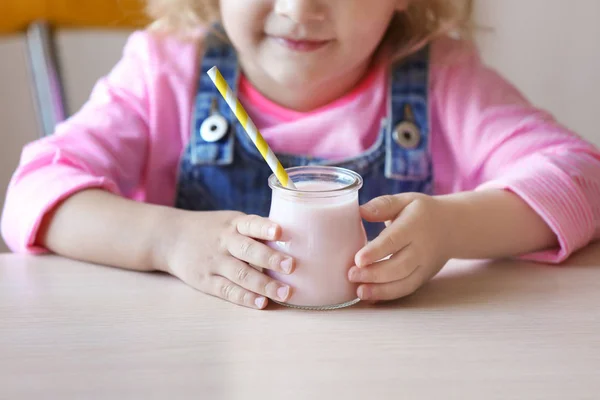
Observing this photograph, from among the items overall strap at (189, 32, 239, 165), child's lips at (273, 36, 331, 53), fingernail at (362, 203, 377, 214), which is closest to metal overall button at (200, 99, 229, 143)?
overall strap at (189, 32, 239, 165)

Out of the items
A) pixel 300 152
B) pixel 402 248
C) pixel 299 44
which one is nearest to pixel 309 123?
pixel 300 152

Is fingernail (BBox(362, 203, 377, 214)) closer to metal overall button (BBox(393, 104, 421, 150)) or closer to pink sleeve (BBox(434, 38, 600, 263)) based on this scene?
pink sleeve (BBox(434, 38, 600, 263))

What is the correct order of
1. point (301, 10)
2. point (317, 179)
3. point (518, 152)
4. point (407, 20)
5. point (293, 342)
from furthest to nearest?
point (407, 20), point (518, 152), point (301, 10), point (317, 179), point (293, 342)

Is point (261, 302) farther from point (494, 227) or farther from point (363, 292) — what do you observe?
point (494, 227)

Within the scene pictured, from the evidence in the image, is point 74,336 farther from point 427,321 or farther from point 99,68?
point 99,68

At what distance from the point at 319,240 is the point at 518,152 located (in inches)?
16.2

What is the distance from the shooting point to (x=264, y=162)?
3.22 feet

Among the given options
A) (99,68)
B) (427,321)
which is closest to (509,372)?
(427,321)

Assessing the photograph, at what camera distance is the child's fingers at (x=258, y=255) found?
2.00ft

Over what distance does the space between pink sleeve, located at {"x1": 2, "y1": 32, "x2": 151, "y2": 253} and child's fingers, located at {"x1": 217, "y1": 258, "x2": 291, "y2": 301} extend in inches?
9.0

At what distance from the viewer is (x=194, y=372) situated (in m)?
0.52

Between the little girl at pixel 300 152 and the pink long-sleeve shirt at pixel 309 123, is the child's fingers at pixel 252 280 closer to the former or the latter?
the little girl at pixel 300 152

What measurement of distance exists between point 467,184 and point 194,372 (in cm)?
61

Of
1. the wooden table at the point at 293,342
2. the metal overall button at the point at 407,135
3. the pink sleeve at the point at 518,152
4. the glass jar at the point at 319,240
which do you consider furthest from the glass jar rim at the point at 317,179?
the metal overall button at the point at 407,135
